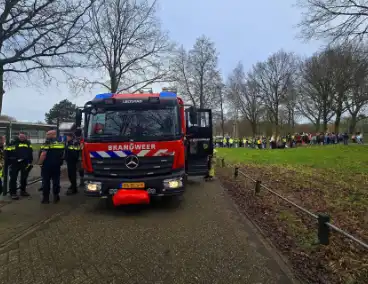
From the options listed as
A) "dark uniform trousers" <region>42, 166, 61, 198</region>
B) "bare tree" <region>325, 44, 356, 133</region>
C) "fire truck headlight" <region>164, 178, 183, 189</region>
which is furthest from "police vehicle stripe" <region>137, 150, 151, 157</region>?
"bare tree" <region>325, 44, 356, 133</region>

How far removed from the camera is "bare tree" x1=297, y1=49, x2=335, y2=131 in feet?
123

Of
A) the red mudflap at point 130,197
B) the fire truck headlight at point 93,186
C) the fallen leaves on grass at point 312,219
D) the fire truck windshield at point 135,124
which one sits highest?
the fire truck windshield at point 135,124

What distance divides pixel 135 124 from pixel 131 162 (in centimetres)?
92

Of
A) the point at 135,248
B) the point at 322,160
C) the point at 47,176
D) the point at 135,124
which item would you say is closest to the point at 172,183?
the point at 135,124

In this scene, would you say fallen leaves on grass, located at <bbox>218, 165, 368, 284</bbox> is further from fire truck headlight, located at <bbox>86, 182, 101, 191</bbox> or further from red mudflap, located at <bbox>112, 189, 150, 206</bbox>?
fire truck headlight, located at <bbox>86, 182, 101, 191</bbox>

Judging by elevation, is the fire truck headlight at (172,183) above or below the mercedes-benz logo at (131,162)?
below

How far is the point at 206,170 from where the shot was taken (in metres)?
10.7

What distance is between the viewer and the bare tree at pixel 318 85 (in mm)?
37500

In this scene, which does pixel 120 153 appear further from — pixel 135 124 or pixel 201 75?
pixel 201 75

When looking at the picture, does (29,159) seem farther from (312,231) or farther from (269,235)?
(312,231)

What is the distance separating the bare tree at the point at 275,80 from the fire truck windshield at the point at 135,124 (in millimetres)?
41381

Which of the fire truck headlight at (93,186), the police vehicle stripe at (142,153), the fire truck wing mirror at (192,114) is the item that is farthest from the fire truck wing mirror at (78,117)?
the fire truck wing mirror at (192,114)

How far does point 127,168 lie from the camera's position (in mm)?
6918

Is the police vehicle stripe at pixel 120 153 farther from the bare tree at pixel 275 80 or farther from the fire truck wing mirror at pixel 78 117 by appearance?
the bare tree at pixel 275 80
